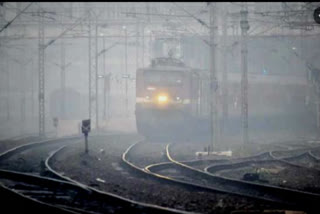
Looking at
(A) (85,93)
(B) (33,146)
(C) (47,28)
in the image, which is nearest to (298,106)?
(B) (33,146)

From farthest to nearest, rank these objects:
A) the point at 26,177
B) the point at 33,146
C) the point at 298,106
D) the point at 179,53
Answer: the point at 179,53 < the point at 298,106 < the point at 33,146 < the point at 26,177

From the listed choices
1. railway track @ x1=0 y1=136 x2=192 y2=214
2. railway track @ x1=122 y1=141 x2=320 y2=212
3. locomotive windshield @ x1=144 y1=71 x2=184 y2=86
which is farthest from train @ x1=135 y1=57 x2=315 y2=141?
railway track @ x1=0 y1=136 x2=192 y2=214

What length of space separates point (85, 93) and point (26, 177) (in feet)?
121

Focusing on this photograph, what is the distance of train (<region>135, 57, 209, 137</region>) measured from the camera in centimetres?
1912

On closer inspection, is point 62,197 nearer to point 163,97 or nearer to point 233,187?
point 233,187

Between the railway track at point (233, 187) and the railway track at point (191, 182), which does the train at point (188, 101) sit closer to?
the railway track at point (191, 182)

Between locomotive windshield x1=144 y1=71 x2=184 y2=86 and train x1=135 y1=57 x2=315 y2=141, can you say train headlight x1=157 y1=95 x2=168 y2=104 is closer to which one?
train x1=135 y1=57 x2=315 y2=141

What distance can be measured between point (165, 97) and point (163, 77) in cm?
99

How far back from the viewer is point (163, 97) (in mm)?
19125

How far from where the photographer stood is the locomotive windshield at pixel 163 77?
63.4 feet

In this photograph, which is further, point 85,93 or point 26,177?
point 85,93

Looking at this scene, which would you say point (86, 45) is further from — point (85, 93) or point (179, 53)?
point (179, 53)

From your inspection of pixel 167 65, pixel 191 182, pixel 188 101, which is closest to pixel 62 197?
pixel 191 182

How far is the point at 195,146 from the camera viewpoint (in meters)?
19.0
